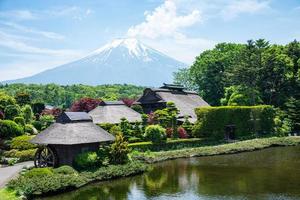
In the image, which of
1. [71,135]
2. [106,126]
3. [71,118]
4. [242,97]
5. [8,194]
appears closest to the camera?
[8,194]

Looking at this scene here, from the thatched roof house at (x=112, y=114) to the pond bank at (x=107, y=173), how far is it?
10.9 meters

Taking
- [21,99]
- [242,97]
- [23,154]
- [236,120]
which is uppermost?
[21,99]

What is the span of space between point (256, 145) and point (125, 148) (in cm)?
2061

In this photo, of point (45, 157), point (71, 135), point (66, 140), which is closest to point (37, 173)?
point (66, 140)

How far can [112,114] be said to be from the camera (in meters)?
53.8

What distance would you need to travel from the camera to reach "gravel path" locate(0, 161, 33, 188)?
3027cm

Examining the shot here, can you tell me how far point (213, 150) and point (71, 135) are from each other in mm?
18839

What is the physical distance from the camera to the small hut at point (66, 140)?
34.2m

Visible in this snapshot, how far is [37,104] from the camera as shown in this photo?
244 ft

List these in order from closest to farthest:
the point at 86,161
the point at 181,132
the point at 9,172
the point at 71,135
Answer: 1. the point at 9,172
2. the point at 86,161
3. the point at 71,135
4. the point at 181,132

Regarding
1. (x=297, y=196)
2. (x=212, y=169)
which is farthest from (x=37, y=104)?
(x=297, y=196)

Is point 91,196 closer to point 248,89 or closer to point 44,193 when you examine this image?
point 44,193

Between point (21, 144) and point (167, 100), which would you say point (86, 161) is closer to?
point (21, 144)

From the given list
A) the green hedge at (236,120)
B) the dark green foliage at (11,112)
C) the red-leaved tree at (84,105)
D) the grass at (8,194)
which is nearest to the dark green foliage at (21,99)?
the red-leaved tree at (84,105)
